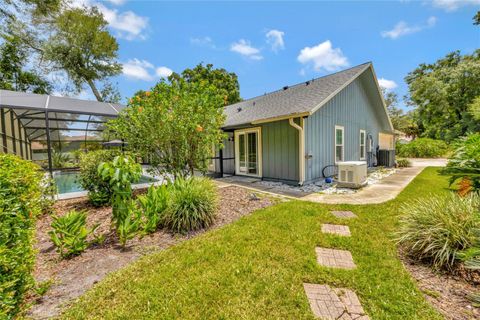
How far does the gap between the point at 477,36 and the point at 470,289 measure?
2677 centimetres

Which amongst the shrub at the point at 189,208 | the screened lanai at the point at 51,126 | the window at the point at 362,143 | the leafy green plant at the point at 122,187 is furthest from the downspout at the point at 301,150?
the screened lanai at the point at 51,126

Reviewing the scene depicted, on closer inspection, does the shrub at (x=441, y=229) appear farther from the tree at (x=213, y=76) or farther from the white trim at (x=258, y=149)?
the tree at (x=213, y=76)

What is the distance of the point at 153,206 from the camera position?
3.73 meters

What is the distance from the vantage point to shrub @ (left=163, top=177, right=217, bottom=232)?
3.74 metres

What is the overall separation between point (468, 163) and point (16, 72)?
95.4 ft

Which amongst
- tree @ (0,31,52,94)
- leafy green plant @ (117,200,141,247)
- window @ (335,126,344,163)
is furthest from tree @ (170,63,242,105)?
leafy green plant @ (117,200,141,247)

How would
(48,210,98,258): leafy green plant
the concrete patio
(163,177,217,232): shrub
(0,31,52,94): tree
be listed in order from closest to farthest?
(48,210,98,258): leafy green plant
(163,177,217,232): shrub
the concrete patio
(0,31,52,94): tree

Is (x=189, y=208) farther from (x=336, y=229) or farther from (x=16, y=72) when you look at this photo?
(x=16, y=72)

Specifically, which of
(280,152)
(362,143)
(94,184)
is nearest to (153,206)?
(94,184)

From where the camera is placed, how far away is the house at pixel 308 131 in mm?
7387

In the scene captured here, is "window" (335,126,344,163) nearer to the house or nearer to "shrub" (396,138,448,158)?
the house

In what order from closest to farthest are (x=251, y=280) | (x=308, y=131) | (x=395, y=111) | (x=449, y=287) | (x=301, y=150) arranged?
(x=449, y=287), (x=251, y=280), (x=301, y=150), (x=308, y=131), (x=395, y=111)

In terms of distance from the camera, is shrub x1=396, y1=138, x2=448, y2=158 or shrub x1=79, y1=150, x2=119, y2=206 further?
shrub x1=396, y1=138, x2=448, y2=158

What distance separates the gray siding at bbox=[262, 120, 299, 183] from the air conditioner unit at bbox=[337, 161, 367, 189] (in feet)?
5.02
